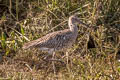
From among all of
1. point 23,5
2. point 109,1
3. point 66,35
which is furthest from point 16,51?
point 109,1

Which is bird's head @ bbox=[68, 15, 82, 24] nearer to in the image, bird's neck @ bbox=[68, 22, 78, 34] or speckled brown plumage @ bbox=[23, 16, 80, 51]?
bird's neck @ bbox=[68, 22, 78, 34]

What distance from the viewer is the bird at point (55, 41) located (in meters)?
7.41

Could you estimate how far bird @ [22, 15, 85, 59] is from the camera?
24.3 feet

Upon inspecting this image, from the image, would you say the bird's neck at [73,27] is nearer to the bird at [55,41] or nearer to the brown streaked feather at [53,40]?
the bird at [55,41]

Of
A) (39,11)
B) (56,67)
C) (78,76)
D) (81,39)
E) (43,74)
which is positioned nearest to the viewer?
(78,76)

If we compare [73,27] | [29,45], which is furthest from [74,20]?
[29,45]

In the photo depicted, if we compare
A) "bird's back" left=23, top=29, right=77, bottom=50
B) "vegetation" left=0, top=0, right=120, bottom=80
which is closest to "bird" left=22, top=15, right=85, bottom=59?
"bird's back" left=23, top=29, right=77, bottom=50

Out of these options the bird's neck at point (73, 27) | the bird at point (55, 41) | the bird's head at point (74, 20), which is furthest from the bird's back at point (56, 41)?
the bird's head at point (74, 20)

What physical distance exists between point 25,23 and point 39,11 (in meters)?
0.47

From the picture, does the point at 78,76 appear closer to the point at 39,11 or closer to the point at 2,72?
the point at 2,72

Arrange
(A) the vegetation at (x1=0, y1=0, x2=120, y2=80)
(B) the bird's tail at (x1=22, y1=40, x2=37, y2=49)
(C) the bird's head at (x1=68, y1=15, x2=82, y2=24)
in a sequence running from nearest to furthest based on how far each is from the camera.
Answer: (B) the bird's tail at (x1=22, y1=40, x2=37, y2=49) < (A) the vegetation at (x1=0, y1=0, x2=120, y2=80) < (C) the bird's head at (x1=68, y1=15, x2=82, y2=24)

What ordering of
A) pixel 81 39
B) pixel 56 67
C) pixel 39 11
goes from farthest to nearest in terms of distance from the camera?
pixel 39 11 → pixel 81 39 → pixel 56 67

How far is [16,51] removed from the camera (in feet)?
25.5

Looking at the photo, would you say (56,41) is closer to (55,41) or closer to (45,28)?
(55,41)
